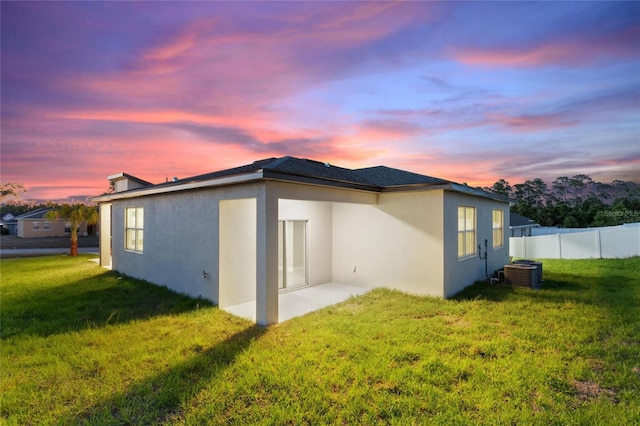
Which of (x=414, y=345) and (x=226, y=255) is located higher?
(x=226, y=255)

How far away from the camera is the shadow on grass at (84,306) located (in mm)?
5770

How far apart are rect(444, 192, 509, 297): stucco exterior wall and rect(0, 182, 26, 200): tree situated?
102 ft

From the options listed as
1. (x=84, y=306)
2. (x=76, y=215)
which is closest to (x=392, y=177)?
(x=84, y=306)

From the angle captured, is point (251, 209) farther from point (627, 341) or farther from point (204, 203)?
point (627, 341)

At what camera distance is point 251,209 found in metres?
7.35

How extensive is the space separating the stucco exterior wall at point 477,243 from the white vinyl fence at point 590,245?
21.2ft

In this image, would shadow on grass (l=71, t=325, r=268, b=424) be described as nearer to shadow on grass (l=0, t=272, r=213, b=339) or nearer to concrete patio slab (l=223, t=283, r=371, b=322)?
concrete patio slab (l=223, t=283, r=371, b=322)

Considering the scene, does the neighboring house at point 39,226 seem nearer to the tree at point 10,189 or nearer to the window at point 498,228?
the tree at point 10,189

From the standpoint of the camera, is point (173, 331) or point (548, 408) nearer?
point (548, 408)

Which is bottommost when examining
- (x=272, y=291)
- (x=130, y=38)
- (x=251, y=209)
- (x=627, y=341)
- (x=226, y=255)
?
(x=627, y=341)

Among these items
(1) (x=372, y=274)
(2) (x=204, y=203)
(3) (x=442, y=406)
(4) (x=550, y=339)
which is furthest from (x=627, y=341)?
(2) (x=204, y=203)

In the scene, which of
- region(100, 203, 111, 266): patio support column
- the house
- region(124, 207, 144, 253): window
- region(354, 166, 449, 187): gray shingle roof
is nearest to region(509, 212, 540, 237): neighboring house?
the house

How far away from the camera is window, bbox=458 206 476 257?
8.75 metres

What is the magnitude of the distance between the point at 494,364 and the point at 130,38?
1130cm
